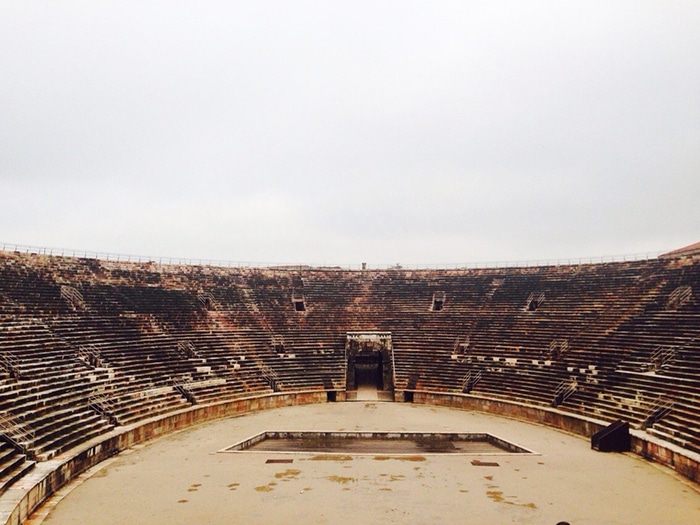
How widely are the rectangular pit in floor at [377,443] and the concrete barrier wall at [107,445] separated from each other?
3.76m

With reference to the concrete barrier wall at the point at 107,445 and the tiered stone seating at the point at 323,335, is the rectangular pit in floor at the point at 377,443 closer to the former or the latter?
the concrete barrier wall at the point at 107,445

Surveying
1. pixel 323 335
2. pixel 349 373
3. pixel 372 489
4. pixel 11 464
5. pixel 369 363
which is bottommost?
pixel 349 373

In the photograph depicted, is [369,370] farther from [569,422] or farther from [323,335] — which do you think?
[569,422]

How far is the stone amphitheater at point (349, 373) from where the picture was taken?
13.3m

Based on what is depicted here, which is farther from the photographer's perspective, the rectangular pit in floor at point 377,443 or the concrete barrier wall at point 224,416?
the rectangular pit in floor at point 377,443

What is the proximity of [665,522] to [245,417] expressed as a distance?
1725cm

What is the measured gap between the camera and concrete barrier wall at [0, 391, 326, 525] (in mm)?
11305

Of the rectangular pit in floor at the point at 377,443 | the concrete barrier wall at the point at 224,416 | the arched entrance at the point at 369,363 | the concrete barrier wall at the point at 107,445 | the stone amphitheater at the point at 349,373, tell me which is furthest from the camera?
the arched entrance at the point at 369,363

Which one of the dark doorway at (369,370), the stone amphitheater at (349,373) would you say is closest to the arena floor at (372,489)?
the stone amphitheater at (349,373)

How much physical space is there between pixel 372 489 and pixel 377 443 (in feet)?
18.5

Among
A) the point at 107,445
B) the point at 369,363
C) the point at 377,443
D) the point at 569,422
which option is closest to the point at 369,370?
the point at 369,363

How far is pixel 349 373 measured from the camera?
1187 inches

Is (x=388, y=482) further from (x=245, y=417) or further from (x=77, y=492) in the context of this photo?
(x=245, y=417)

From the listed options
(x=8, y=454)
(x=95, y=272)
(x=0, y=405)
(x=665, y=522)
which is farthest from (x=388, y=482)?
(x=95, y=272)
